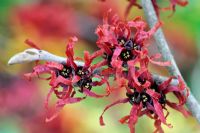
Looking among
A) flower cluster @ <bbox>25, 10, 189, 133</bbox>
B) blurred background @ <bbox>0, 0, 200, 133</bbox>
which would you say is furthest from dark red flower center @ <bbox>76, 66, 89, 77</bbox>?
blurred background @ <bbox>0, 0, 200, 133</bbox>

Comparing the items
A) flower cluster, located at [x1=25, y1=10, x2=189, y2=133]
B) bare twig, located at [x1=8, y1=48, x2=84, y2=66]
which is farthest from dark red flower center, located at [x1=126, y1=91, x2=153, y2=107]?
bare twig, located at [x1=8, y1=48, x2=84, y2=66]

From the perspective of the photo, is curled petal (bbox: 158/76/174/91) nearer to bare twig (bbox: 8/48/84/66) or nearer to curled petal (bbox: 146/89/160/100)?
curled petal (bbox: 146/89/160/100)

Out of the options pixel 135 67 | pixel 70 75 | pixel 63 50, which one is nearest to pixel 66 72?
pixel 70 75

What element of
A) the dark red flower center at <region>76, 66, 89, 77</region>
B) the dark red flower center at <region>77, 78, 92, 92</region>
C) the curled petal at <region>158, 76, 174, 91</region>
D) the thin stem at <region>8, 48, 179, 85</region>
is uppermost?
the thin stem at <region>8, 48, 179, 85</region>

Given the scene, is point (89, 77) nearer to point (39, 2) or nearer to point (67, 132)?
point (67, 132)

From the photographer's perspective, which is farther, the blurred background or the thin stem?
the blurred background

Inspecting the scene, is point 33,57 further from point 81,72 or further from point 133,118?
point 133,118

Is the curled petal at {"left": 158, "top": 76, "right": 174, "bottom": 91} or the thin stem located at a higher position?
the thin stem
